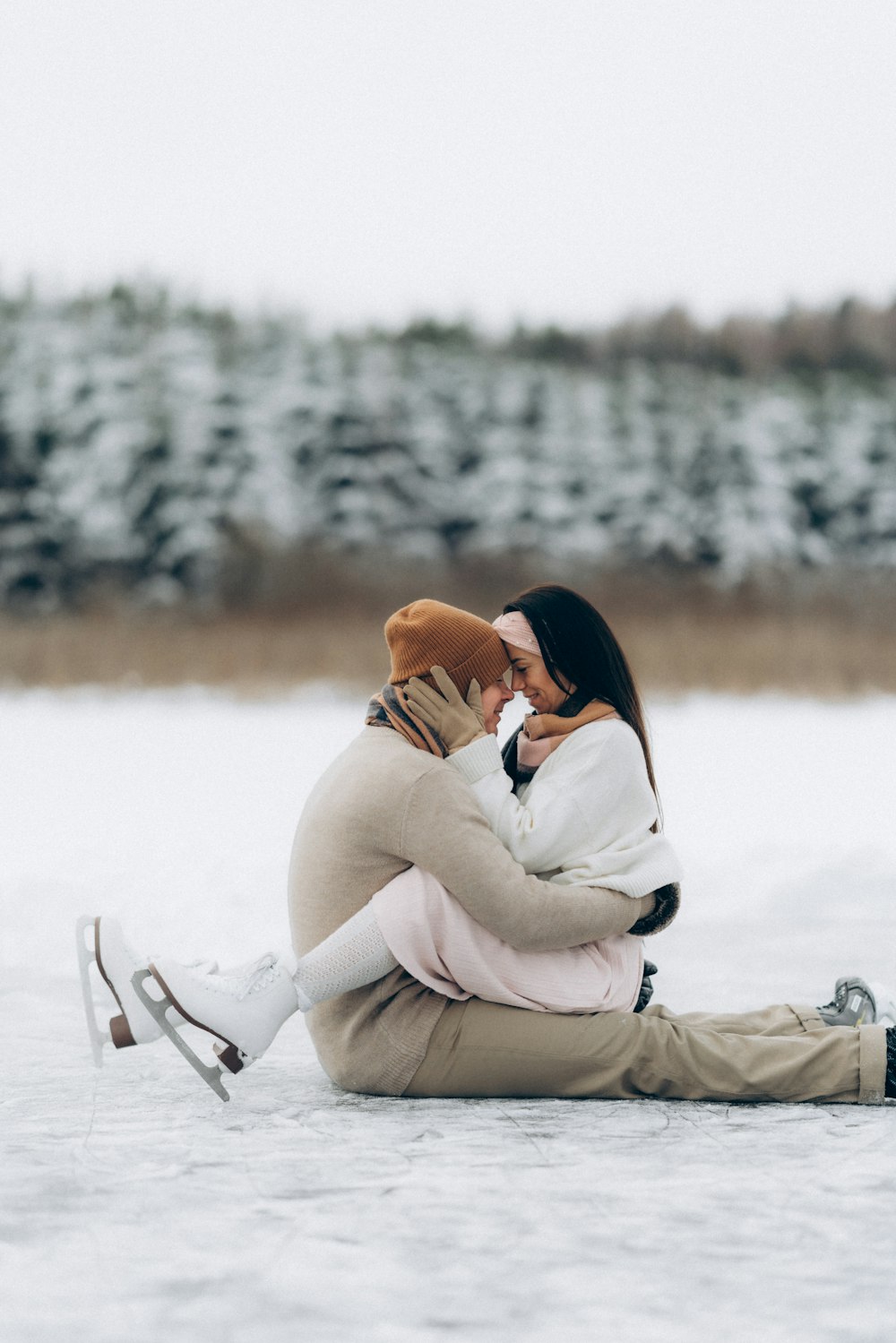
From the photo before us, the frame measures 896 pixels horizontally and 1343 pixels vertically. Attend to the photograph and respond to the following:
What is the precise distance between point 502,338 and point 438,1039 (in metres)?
33.1

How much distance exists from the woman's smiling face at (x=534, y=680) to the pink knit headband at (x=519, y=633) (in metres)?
0.01

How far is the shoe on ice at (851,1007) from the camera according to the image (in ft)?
11.6

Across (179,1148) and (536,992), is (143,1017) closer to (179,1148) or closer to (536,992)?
(179,1148)

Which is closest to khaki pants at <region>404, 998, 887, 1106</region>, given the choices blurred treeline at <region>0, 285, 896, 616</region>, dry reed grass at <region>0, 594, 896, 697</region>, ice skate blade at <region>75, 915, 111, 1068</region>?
ice skate blade at <region>75, 915, 111, 1068</region>

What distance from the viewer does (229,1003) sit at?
3014mm

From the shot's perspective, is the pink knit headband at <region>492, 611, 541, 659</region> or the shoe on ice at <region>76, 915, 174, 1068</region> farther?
the pink knit headband at <region>492, 611, 541, 659</region>

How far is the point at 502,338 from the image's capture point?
35.1 meters

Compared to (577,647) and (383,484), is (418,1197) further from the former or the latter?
(383,484)

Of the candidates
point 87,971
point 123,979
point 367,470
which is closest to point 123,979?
point 123,979

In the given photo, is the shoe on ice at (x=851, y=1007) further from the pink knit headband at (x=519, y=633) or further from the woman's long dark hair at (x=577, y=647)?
the pink knit headband at (x=519, y=633)

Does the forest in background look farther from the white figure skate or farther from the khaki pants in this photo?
the white figure skate

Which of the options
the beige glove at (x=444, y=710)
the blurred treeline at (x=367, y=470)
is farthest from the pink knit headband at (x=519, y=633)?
the blurred treeline at (x=367, y=470)

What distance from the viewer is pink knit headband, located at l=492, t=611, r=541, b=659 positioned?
→ 336cm

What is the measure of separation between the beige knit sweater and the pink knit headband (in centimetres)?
37
